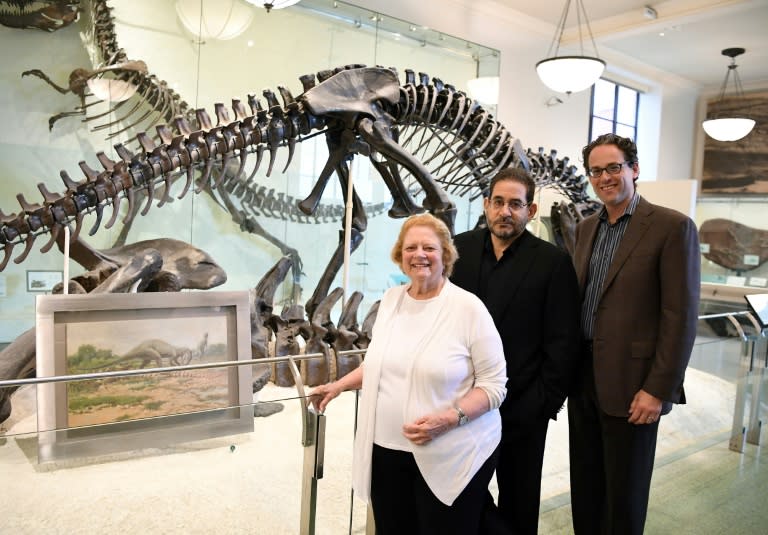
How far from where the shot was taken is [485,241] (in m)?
1.76

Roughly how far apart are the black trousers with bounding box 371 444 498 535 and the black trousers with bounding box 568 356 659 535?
534 millimetres

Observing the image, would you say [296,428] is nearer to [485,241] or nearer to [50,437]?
[50,437]

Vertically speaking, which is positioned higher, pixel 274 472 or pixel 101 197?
pixel 101 197

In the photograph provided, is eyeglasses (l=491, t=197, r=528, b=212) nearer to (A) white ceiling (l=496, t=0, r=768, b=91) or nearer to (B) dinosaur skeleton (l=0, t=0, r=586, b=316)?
(B) dinosaur skeleton (l=0, t=0, r=586, b=316)

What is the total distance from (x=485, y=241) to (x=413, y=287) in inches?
15.3

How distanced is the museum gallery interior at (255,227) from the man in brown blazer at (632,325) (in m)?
0.77

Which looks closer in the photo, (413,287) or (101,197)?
(413,287)

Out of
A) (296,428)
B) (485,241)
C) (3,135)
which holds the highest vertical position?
(3,135)

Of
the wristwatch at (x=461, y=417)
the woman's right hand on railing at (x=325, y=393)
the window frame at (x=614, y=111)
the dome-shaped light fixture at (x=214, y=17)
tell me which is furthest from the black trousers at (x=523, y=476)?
the window frame at (x=614, y=111)

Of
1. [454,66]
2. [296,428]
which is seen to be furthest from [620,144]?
[454,66]

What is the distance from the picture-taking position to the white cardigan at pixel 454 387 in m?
1.36

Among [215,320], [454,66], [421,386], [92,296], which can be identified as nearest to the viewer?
[421,386]

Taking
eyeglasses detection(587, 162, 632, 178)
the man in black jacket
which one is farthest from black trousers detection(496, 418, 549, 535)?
eyeglasses detection(587, 162, 632, 178)

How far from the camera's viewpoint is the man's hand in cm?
171
